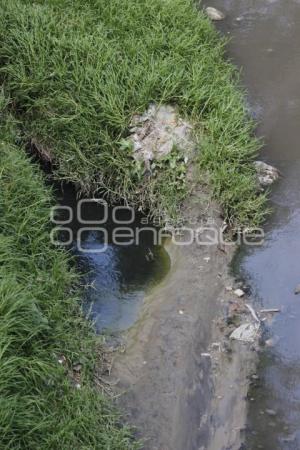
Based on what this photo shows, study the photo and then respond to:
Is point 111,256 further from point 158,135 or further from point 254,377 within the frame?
point 254,377

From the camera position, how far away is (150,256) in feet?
19.5

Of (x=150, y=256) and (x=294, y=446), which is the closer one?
(x=294, y=446)

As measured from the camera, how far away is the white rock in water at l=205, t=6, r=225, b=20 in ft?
31.2

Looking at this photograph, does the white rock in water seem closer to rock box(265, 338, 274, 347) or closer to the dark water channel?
the dark water channel

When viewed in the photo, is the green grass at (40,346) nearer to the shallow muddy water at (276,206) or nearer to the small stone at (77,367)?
the small stone at (77,367)

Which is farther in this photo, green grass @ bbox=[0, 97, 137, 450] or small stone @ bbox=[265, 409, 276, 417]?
small stone @ bbox=[265, 409, 276, 417]

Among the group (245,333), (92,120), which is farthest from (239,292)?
(92,120)

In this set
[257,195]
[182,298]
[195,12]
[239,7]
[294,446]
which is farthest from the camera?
[239,7]

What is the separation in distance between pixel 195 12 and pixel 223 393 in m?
5.33

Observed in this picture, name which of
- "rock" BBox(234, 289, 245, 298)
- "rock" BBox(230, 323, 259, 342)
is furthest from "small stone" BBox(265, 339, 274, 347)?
"rock" BBox(234, 289, 245, 298)

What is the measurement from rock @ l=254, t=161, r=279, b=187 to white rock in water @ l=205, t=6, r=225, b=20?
151 inches

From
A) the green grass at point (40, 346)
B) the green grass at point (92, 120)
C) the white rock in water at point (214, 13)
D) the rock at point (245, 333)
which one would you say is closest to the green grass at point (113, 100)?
the green grass at point (92, 120)

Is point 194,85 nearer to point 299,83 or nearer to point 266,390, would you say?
point 299,83

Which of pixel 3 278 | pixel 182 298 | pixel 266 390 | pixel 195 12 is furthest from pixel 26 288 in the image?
pixel 195 12
